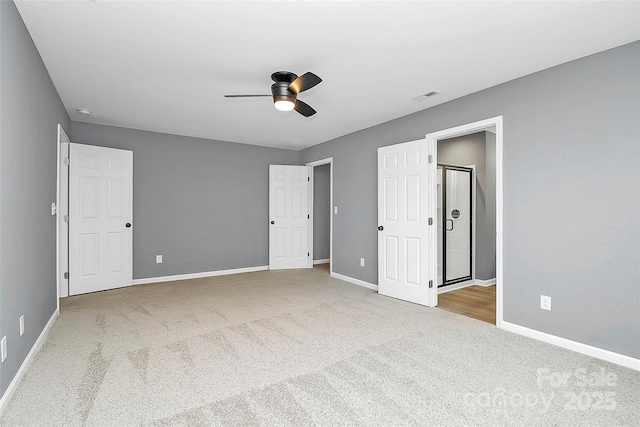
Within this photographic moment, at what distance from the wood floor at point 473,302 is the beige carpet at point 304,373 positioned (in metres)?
0.24

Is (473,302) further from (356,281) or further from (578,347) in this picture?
(356,281)

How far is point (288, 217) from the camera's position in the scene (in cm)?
616

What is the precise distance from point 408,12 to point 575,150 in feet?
6.13

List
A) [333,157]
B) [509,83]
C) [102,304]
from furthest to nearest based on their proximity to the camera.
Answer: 1. [333,157]
2. [102,304]
3. [509,83]

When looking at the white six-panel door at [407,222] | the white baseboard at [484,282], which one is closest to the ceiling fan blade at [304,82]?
the white six-panel door at [407,222]

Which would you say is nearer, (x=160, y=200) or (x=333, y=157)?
(x=160, y=200)

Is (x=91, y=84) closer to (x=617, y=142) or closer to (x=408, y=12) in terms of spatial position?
(x=408, y=12)

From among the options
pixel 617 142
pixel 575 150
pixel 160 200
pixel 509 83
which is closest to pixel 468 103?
pixel 509 83

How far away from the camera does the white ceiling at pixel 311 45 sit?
2.01 meters

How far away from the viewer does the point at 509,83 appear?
3.06 m

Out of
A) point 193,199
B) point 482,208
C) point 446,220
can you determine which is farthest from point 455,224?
point 193,199

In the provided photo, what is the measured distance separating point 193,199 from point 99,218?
1.39 m

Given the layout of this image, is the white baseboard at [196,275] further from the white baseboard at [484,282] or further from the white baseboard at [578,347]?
the white baseboard at [578,347]

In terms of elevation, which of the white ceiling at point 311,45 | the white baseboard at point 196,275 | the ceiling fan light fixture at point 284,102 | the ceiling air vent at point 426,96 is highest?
the white ceiling at point 311,45
